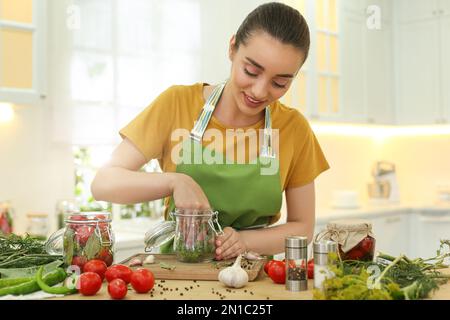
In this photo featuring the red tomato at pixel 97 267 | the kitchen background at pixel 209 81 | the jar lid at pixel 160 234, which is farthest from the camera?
the kitchen background at pixel 209 81

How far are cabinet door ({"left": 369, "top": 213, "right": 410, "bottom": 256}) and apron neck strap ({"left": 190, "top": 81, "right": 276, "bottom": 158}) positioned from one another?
2738 mm

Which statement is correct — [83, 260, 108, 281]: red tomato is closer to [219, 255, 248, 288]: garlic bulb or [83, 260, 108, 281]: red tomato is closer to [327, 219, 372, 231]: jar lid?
[219, 255, 248, 288]: garlic bulb

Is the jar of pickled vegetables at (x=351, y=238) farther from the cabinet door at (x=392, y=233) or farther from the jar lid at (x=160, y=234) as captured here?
the cabinet door at (x=392, y=233)

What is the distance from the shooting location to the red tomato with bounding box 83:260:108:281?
134 centimetres

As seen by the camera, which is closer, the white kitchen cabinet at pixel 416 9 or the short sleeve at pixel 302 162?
the short sleeve at pixel 302 162

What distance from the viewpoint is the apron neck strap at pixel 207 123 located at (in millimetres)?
1857

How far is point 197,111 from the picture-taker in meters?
1.89

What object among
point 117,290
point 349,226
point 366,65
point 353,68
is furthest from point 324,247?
point 366,65

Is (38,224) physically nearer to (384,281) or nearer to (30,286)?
(30,286)

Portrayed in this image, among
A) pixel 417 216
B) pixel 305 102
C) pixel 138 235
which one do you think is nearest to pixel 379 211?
pixel 417 216

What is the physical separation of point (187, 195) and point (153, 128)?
33 cm

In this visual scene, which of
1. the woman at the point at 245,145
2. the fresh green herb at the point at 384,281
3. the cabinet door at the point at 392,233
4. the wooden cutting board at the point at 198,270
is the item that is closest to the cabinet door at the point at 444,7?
the cabinet door at the point at 392,233

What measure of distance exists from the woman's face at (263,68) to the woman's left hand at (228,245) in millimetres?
371

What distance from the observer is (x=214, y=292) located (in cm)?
127
